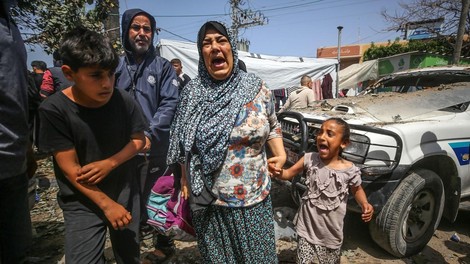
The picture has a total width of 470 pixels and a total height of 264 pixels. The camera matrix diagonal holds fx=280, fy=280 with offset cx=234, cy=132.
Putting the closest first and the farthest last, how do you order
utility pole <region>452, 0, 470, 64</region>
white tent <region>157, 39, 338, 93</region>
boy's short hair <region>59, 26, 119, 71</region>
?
boy's short hair <region>59, 26, 119, 71</region>, white tent <region>157, 39, 338, 93</region>, utility pole <region>452, 0, 470, 64</region>

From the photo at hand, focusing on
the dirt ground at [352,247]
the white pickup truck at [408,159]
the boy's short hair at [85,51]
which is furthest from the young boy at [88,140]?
the white pickup truck at [408,159]

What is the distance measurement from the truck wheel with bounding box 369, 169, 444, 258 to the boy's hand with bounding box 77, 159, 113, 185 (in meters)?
2.24

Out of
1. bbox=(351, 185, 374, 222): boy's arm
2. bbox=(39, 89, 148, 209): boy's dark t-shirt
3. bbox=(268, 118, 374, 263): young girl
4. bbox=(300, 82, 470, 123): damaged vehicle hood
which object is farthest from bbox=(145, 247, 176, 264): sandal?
bbox=(300, 82, 470, 123): damaged vehicle hood

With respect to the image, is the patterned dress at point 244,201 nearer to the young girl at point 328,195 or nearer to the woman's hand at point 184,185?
the woman's hand at point 184,185

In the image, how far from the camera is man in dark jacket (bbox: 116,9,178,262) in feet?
6.83

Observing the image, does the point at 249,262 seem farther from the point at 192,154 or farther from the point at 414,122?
the point at 414,122

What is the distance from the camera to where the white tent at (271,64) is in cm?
643

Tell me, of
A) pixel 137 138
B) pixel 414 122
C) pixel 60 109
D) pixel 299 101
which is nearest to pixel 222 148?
pixel 137 138

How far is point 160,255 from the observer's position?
8.53ft

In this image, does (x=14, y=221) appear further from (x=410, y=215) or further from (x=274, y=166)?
(x=410, y=215)

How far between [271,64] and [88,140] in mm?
6905

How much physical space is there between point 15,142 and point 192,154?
0.89 m

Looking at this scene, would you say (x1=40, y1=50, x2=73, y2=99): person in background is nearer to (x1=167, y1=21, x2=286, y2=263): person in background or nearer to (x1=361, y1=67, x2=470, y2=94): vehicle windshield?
(x1=167, y1=21, x2=286, y2=263): person in background

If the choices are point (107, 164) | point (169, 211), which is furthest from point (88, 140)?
point (169, 211)
